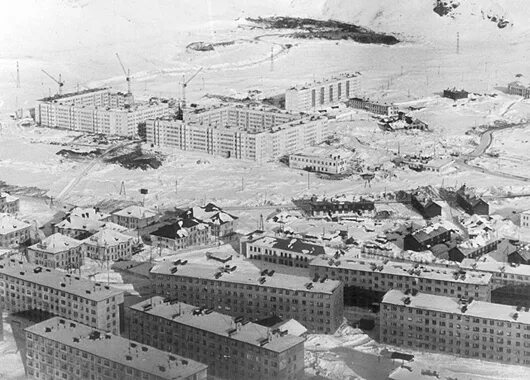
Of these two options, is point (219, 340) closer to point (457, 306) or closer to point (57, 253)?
point (457, 306)

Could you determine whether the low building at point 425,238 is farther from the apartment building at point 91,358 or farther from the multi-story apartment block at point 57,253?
the apartment building at point 91,358

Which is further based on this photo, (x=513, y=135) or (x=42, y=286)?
(x=513, y=135)

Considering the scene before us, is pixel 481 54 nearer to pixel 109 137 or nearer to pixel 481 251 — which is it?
pixel 109 137

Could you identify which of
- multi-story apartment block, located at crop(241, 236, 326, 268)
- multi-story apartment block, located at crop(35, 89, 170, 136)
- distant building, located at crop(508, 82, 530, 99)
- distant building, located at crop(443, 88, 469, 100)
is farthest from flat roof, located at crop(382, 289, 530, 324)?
distant building, located at crop(508, 82, 530, 99)

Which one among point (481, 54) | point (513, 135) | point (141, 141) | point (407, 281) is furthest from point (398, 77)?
point (407, 281)

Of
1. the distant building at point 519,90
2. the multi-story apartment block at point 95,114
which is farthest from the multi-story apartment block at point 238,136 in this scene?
the distant building at point 519,90

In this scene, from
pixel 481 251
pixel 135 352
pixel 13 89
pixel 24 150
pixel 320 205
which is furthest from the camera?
pixel 13 89
